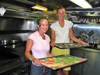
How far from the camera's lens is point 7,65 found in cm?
209

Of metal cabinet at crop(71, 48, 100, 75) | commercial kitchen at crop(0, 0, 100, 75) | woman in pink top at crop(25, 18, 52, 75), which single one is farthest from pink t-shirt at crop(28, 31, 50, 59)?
metal cabinet at crop(71, 48, 100, 75)

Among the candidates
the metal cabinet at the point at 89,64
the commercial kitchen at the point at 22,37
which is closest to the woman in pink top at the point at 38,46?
the commercial kitchen at the point at 22,37

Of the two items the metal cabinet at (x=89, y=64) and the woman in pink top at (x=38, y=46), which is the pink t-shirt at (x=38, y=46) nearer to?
the woman in pink top at (x=38, y=46)

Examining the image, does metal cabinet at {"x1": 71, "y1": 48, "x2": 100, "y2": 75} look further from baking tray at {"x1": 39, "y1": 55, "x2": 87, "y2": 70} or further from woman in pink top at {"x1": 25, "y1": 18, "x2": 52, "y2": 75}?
woman in pink top at {"x1": 25, "y1": 18, "x2": 52, "y2": 75}

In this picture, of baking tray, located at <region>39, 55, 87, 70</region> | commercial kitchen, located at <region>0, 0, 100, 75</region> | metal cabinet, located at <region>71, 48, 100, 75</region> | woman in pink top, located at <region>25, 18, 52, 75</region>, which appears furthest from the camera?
metal cabinet, located at <region>71, 48, 100, 75</region>

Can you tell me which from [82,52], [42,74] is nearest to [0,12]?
[42,74]

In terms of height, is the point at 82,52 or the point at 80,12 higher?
the point at 80,12

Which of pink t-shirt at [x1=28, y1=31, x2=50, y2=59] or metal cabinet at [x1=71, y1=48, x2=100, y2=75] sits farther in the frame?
metal cabinet at [x1=71, y1=48, x2=100, y2=75]

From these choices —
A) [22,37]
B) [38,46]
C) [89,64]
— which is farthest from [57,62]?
[22,37]

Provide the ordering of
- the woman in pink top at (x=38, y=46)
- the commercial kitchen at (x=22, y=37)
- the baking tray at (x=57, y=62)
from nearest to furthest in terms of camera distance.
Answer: the baking tray at (x=57, y=62) < the woman in pink top at (x=38, y=46) < the commercial kitchen at (x=22, y=37)

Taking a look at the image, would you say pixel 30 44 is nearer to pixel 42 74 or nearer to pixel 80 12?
pixel 42 74

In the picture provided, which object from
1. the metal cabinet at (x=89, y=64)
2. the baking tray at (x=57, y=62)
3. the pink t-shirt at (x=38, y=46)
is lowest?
the metal cabinet at (x=89, y=64)

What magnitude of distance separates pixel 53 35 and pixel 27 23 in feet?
7.24

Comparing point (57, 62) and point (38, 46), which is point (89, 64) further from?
point (38, 46)
